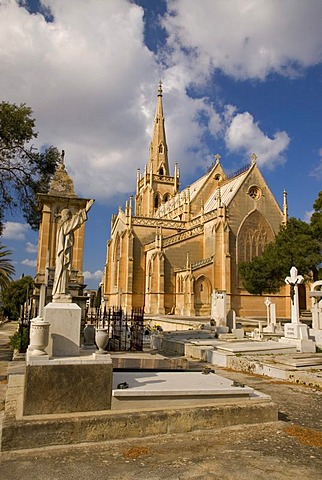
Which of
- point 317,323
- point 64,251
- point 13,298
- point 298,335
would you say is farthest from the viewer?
point 13,298

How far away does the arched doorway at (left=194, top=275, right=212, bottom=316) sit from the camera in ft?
120

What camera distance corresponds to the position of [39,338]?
5.23 meters

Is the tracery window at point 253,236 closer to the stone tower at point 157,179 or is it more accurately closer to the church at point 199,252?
the church at point 199,252

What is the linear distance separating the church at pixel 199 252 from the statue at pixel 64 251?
28.0 m

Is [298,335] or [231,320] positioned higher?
[231,320]

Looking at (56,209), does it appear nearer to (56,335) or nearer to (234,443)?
(56,335)

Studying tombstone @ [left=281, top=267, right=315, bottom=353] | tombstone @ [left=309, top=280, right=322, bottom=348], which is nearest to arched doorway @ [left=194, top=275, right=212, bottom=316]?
tombstone @ [left=309, top=280, right=322, bottom=348]

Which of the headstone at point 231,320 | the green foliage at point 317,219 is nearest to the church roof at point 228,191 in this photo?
the green foliage at point 317,219

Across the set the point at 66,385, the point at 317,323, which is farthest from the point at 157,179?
the point at 66,385

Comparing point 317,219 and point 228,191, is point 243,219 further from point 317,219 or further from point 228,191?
point 317,219

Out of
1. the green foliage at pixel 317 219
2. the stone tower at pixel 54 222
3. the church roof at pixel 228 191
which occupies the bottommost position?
the stone tower at pixel 54 222

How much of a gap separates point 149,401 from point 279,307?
119 feet

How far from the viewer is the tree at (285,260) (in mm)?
26766

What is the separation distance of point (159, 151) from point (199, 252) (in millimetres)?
30791
